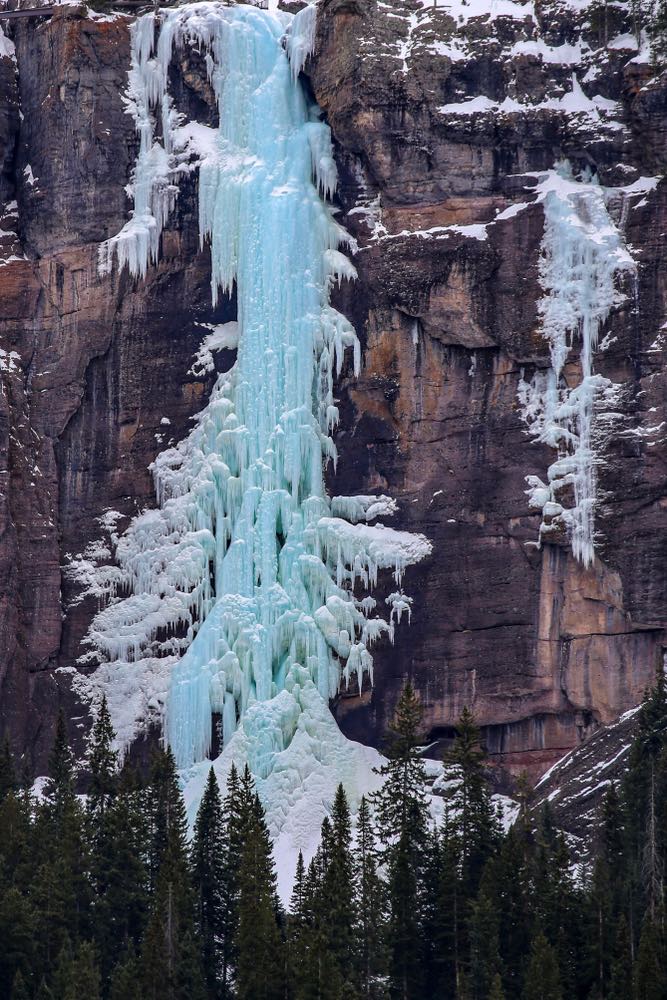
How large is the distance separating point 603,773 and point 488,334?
41.9 ft

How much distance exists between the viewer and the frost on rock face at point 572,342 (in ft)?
308

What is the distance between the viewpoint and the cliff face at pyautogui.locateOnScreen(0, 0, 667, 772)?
308 feet

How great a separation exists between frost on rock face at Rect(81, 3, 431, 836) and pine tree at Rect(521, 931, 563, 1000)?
1332 centimetres

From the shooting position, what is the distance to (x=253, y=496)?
96875 millimetres

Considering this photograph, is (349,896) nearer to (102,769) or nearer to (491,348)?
(102,769)

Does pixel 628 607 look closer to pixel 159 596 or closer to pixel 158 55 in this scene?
pixel 159 596

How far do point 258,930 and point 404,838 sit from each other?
5651 mm

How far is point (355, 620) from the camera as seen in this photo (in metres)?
95.9

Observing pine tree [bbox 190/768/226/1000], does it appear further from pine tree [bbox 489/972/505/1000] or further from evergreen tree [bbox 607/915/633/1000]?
evergreen tree [bbox 607/915/633/1000]

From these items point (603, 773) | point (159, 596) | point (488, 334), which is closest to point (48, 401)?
point (159, 596)

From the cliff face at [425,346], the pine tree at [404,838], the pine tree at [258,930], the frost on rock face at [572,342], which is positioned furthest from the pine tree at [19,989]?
the frost on rock face at [572,342]

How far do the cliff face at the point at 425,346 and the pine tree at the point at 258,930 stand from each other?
9.72 m

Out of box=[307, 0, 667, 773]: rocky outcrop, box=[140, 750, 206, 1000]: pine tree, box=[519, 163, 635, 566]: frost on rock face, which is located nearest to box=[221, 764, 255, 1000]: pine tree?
box=[140, 750, 206, 1000]: pine tree

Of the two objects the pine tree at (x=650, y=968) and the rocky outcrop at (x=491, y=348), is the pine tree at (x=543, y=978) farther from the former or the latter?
the rocky outcrop at (x=491, y=348)
